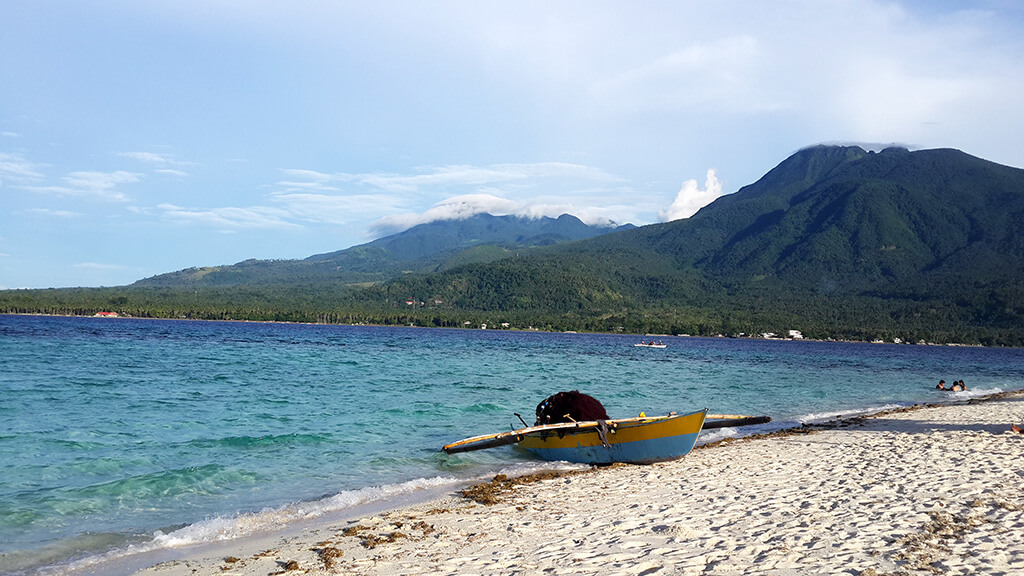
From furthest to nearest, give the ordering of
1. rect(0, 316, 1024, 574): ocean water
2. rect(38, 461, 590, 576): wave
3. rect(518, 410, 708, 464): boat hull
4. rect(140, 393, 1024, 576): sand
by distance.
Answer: rect(518, 410, 708, 464): boat hull, rect(0, 316, 1024, 574): ocean water, rect(38, 461, 590, 576): wave, rect(140, 393, 1024, 576): sand

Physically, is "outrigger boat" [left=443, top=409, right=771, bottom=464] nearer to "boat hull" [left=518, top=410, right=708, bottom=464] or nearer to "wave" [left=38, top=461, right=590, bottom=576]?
"boat hull" [left=518, top=410, right=708, bottom=464]

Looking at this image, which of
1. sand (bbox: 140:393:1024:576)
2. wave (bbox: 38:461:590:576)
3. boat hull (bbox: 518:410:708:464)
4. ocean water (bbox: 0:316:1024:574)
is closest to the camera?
sand (bbox: 140:393:1024:576)

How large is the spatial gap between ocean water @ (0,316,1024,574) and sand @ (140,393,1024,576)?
194 centimetres

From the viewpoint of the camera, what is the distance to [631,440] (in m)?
14.7

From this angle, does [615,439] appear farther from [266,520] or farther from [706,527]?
[266,520]

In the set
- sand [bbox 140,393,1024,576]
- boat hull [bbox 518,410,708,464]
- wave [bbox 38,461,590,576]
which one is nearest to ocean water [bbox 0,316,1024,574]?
wave [bbox 38,461,590,576]

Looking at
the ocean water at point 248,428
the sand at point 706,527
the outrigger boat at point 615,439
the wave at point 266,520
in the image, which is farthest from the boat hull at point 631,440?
the wave at point 266,520

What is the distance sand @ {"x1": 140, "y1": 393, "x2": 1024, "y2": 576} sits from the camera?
711 centimetres

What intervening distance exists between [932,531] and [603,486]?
548cm

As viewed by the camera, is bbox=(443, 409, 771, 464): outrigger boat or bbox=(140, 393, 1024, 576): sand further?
bbox=(443, 409, 771, 464): outrigger boat

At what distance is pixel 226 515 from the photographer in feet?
35.4

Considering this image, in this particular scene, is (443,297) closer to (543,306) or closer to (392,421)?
(543,306)

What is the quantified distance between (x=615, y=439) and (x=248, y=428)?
1051 centimetres

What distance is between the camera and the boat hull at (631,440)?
47.1 ft
